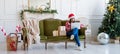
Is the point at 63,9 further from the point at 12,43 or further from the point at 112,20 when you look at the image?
the point at 12,43

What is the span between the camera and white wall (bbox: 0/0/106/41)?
8.27 metres

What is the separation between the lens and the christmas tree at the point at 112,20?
8.00 meters

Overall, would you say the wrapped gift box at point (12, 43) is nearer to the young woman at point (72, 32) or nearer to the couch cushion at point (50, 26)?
the couch cushion at point (50, 26)

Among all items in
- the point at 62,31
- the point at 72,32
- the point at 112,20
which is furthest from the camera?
the point at 112,20

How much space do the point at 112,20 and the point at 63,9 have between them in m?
1.82

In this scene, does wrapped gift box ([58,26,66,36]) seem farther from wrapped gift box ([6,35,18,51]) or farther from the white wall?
the white wall

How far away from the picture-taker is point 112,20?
811 cm

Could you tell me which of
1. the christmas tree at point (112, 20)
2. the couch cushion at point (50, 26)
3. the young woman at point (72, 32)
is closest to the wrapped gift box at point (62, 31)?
the young woman at point (72, 32)

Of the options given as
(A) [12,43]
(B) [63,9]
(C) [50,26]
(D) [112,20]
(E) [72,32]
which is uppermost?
(B) [63,9]

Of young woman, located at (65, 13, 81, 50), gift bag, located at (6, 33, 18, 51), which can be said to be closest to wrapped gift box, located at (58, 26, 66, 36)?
young woman, located at (65, 13, 81, 50)

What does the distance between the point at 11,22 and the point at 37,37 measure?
2157mm

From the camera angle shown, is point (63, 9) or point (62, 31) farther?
point (63, 9)

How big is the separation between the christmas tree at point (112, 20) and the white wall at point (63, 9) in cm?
59

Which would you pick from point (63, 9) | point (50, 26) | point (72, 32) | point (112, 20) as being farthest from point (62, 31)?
point (112, 20)
